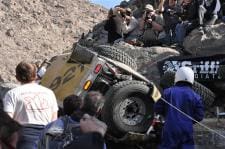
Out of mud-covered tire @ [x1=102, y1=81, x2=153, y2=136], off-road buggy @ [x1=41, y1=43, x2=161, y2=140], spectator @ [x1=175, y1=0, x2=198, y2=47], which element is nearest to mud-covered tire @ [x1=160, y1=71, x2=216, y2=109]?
off-road buggy @ [x1=41, y1=43, x2=161, y2=140]

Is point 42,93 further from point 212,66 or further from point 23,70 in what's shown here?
point 212,66

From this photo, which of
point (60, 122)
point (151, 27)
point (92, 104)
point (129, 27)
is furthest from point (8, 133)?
point (129, 27)

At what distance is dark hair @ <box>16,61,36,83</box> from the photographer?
688cm

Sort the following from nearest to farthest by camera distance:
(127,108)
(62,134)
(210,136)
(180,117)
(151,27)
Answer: (62,134) → (180,117) → (210,136) → (127,108) → (151,27)

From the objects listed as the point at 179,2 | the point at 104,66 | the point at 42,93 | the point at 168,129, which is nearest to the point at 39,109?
the point at 42,93

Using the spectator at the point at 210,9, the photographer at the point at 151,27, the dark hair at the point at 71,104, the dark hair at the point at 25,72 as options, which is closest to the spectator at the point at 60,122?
the dark hair at the point at 71,104

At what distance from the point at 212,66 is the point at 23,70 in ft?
18.7

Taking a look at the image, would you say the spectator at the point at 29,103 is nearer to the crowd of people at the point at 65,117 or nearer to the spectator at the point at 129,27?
the crowd of people at the point at 65,117

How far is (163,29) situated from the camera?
15.2 meters

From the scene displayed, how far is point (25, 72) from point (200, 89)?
4.65 meters

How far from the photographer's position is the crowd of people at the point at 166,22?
1458 centimetres

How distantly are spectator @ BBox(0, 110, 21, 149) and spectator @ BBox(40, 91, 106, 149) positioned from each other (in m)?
1.15

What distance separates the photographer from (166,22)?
15508 mm

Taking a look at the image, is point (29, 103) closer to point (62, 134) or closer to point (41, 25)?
point (62, 134)
